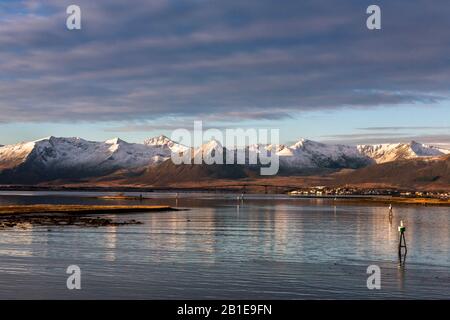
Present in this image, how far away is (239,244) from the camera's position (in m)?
73.8

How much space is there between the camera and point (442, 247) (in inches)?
2844

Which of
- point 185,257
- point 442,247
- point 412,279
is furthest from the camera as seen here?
point 442,247
